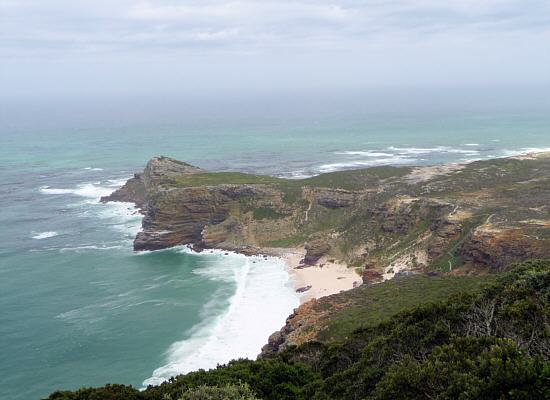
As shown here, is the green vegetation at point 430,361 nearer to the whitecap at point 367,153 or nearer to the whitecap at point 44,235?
the whitecap at point 44,235

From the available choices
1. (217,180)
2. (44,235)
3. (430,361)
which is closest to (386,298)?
(430,361)

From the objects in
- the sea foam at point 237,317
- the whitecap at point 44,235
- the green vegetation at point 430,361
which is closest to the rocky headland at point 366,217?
the sea foam at point 237,317

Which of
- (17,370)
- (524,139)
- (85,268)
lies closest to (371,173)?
(85,268)

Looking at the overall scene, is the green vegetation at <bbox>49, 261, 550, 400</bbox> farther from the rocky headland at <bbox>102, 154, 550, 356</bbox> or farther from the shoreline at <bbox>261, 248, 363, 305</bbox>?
the shoreline at <bbox>261, 248, 363, 305</bbox>

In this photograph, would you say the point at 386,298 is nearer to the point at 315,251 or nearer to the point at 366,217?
the point at 315,251

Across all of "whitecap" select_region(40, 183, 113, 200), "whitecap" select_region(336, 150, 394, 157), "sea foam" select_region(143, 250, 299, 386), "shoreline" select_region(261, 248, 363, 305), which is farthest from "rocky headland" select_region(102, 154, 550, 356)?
"whitecap" select_region(336, 150, 394, 157)
